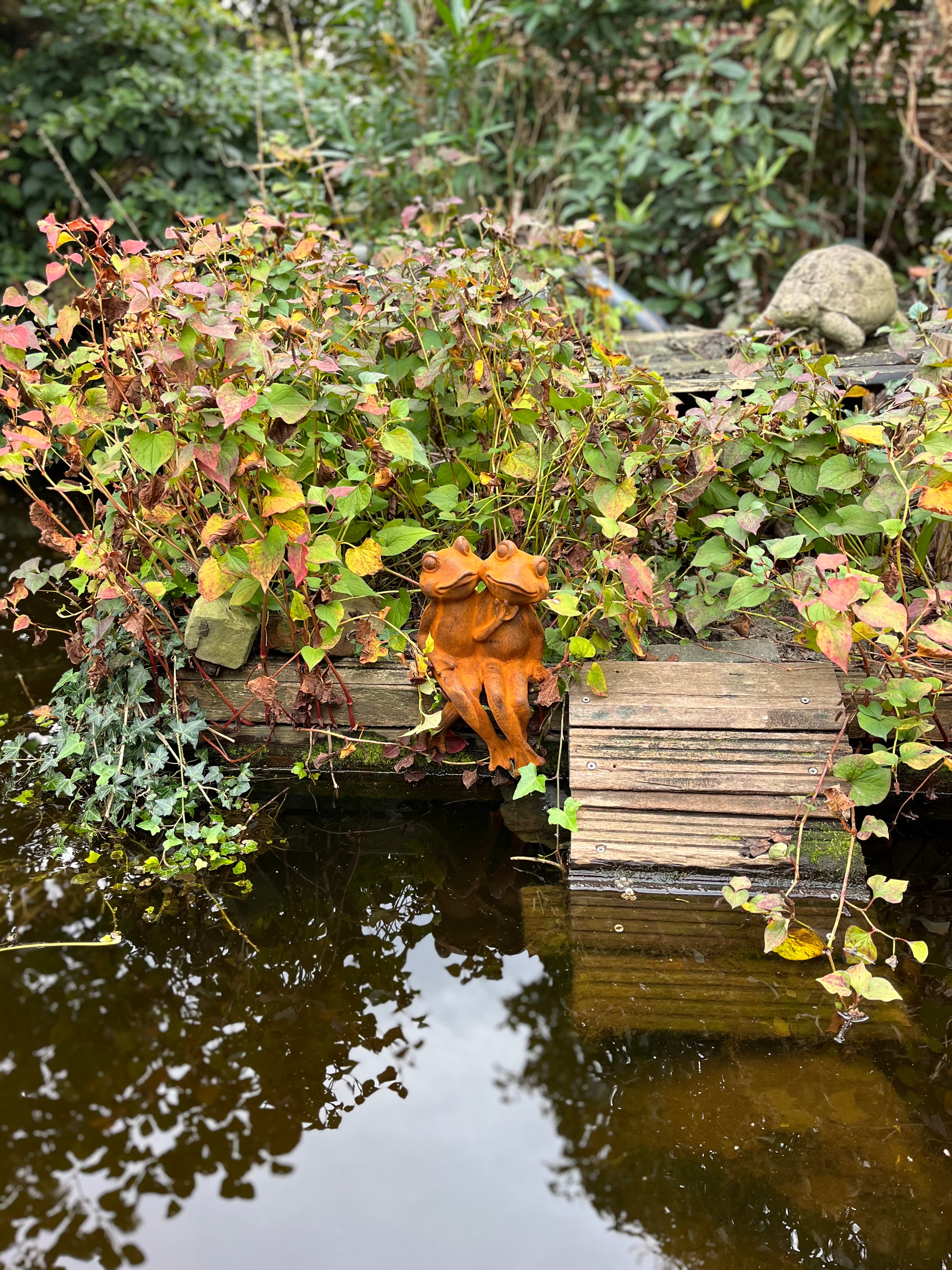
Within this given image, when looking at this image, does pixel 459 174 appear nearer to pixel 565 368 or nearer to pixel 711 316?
pixel 711 316

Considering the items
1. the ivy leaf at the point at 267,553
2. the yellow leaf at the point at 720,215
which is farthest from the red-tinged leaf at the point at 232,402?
the yellow leaf at the point at 720,215

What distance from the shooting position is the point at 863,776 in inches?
75.5

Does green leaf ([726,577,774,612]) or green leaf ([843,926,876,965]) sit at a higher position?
green leaf ([726,577,774,612])

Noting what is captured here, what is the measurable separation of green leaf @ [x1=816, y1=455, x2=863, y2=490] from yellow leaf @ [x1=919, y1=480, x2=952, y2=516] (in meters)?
0.20

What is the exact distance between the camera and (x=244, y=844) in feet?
6.81

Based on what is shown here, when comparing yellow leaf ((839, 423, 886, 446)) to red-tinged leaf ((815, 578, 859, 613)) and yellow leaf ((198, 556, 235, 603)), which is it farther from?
yellow leaf ((198, 556, 235, 603))

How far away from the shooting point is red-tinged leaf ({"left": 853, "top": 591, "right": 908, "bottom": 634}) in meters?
1.74

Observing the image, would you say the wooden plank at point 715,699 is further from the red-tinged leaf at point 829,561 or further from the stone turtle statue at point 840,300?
the stone turtle statue at point 840,300

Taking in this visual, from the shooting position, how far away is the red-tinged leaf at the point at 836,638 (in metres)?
1.75

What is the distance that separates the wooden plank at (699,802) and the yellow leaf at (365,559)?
2.09 ft

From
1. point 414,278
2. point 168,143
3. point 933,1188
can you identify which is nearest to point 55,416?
point 414,278

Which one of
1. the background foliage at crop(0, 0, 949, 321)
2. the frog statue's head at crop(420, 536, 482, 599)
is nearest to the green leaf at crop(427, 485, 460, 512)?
the frog statue's head at crop(420, 536, 482, 599)

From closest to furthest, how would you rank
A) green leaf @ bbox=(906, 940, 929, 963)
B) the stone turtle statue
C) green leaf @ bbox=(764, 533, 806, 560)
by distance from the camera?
1. green leaf @ bbox=(906, 940, 929, 963)
2. green leaf @ bbox=(764, 533, 806, 560)
3. the stone turtle statue

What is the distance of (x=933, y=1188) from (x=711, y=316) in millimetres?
4767
